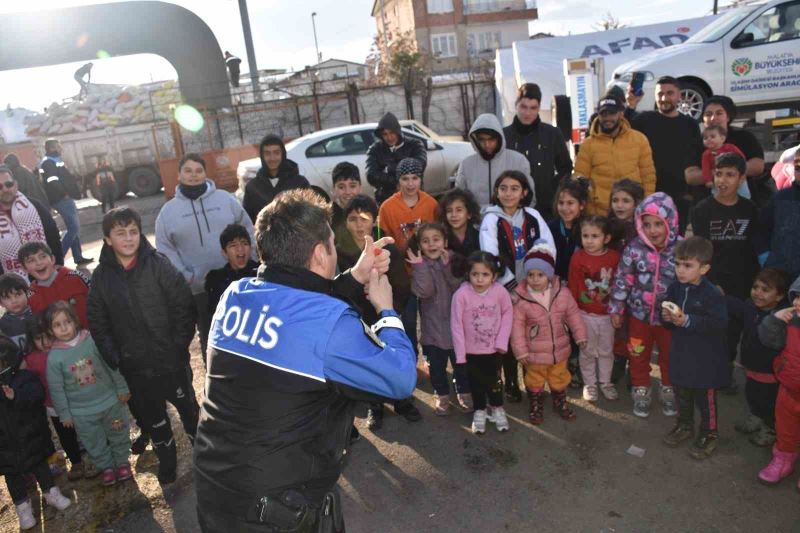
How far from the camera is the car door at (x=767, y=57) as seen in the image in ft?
30.4

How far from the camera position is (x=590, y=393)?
4.16m

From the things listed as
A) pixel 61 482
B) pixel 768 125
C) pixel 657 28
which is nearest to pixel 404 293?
pixel 61 482

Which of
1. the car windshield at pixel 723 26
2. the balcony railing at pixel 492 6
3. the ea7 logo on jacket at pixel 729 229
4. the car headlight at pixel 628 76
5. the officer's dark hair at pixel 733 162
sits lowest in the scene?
the ea7 logo on jacket at pixel 729 229

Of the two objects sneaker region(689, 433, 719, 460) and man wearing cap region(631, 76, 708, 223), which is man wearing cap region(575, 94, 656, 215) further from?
sneaker region(689, 433, 719, 460)

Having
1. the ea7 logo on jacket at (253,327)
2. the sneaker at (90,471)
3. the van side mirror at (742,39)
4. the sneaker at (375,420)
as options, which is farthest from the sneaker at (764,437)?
the van side mirror at (742,39)

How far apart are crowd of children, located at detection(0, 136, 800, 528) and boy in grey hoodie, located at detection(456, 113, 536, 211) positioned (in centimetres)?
52

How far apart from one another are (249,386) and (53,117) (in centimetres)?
2153

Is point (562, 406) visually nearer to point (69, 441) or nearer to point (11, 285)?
point (69, 441)

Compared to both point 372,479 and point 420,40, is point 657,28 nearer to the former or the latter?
point 372,479

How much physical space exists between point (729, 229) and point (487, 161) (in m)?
1.89

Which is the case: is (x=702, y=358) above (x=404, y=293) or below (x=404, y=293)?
below

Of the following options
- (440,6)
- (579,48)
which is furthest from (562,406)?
(440,6)

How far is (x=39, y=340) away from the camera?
3.73 m

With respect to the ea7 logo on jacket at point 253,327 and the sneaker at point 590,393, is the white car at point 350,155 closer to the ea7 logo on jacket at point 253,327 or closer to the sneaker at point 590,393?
the sneaker at point 590,393
